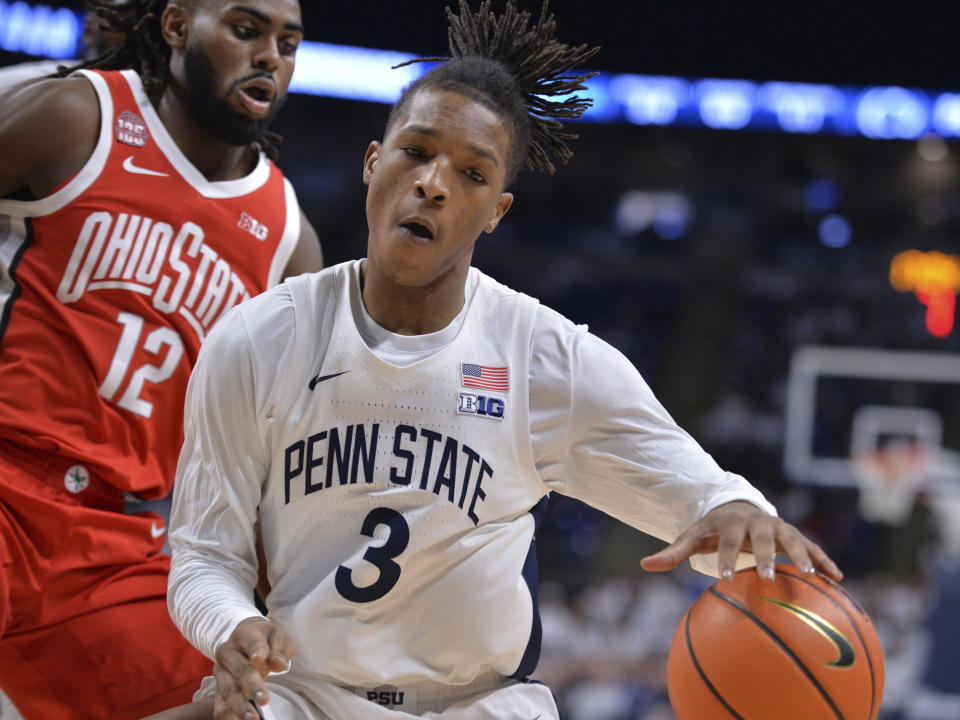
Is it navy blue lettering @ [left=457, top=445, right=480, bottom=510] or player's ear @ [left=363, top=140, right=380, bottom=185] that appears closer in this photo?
navy blue lettering @ [left=457, top=445, right=480, bottom=510]

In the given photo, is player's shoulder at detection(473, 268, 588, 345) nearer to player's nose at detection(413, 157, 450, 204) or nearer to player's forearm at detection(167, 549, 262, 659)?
player's nose at detection(413, 157, 450, 204)

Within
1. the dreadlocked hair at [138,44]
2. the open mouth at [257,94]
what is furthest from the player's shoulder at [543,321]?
the dreadlocked hair at [138,44]

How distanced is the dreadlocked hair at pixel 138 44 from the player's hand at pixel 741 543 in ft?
6.22

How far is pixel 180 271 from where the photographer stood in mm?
3037

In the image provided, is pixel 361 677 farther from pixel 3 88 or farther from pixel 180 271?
pixel 3 88

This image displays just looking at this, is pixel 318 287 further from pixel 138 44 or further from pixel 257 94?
pixel 138 44

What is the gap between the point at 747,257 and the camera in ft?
62.8

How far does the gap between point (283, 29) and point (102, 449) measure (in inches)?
49.8

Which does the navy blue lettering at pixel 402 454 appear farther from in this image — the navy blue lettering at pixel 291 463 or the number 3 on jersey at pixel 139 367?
the number 3 on jersey at pixel 139 367

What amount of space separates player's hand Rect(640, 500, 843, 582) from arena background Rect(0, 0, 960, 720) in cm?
919

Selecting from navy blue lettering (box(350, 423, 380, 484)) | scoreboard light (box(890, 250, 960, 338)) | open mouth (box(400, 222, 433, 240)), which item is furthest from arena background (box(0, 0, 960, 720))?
open mouth (box(400, 222, 433, 240))

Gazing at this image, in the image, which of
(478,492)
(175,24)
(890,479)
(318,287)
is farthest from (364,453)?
(890,479)

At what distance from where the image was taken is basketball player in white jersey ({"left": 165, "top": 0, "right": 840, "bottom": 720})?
2367mm

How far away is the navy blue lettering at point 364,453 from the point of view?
240 cm
